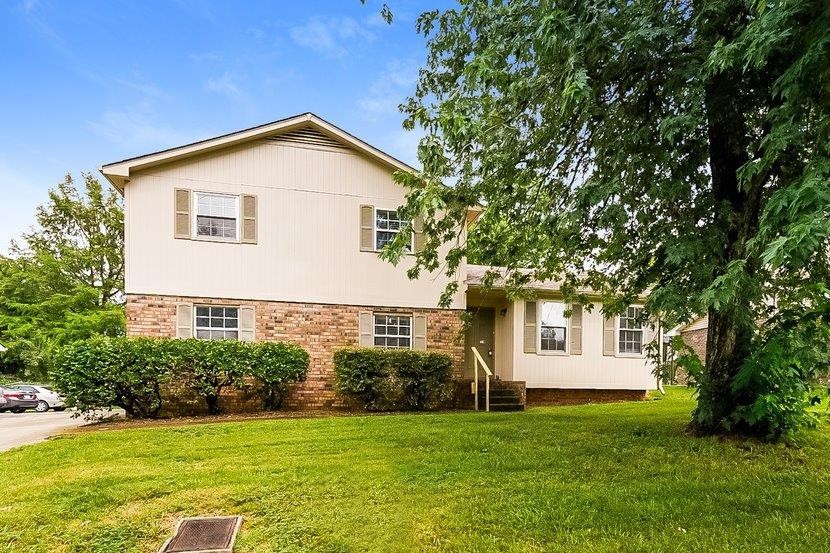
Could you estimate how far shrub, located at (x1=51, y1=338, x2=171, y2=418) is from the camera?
31.9 ft

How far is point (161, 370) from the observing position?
1022 centimetres

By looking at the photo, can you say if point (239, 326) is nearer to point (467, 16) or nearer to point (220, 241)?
point (220, 241)

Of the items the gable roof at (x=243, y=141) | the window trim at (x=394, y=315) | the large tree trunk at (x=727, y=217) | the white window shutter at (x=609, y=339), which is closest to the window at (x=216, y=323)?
the window trim at (x=394, y=315)

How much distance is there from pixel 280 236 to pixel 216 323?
245 cm

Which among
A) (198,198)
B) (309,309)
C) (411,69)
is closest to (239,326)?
(309,309)

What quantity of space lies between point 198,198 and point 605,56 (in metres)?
9.42

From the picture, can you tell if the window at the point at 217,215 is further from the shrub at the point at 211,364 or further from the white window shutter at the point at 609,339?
the white window shutter at the point at 609,339

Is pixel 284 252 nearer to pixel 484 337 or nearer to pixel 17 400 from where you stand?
pixel 484 337

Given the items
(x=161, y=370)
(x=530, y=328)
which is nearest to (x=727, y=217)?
(x=530, y=328)

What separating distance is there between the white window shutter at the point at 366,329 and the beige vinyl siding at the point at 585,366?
384 centimetres

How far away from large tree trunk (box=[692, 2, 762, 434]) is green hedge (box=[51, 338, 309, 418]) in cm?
800

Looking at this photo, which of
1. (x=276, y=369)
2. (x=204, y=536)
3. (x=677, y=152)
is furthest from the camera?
(x=276, y=369)

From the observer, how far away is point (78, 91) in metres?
16.6

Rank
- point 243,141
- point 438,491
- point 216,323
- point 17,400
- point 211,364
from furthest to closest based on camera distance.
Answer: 1. point 17,400
2. point 243,141
3. point 216,323
4. point 211,364
5. point 438,491
